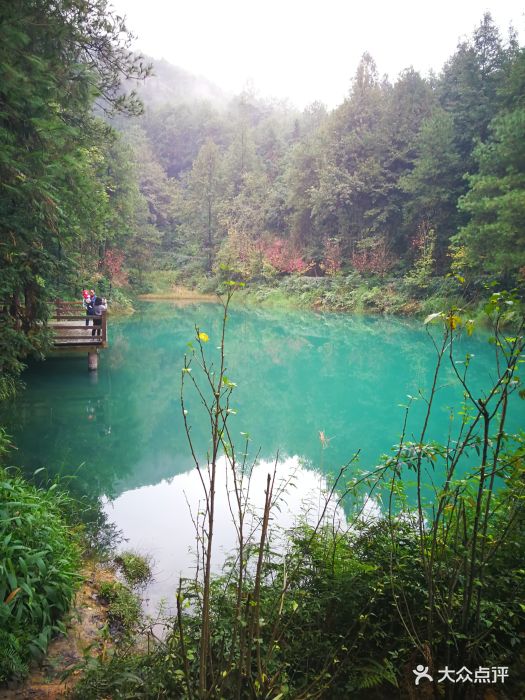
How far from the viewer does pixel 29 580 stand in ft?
8.71

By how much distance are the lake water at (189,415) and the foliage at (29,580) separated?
2.66 ft

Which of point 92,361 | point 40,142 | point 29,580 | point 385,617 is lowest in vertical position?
point 29,580

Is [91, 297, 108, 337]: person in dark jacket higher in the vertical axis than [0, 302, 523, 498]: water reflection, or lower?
higher

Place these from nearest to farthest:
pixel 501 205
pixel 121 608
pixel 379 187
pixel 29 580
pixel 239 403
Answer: pixel 29 580 → pixel 121 608 → pixel 239 403 → pixel 501 205 → pixel 379 187

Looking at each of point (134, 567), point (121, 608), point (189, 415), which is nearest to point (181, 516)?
point (134, 567)

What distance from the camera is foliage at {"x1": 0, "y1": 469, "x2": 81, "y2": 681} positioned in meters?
2.36

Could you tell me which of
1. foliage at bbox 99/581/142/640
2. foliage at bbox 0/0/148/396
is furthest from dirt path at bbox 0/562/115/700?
foliage at bbox 0/0/148/396

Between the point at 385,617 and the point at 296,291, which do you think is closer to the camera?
the point at 385,617

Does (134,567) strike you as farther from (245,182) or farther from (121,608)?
(245,182)

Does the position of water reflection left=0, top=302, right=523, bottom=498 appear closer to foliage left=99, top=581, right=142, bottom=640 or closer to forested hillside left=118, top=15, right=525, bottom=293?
foliage left=99, top=581, right=142, bottom=640

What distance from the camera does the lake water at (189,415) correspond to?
17.1 feet

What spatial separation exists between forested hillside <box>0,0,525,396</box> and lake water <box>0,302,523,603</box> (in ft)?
4.51

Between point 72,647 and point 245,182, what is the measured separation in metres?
35.7

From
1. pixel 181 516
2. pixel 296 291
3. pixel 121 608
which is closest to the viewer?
pixel 121 608
